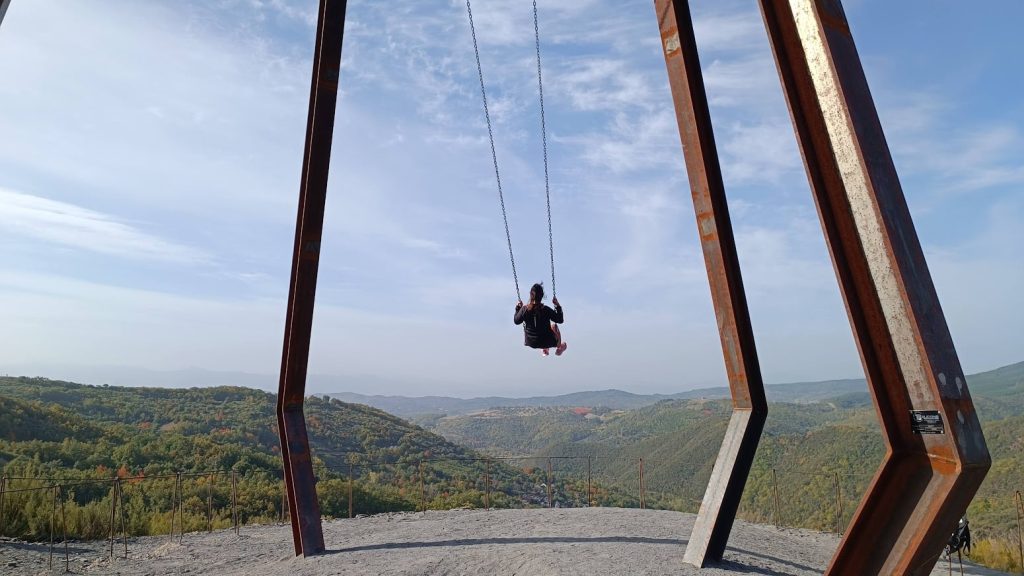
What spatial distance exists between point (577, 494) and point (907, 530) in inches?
1020

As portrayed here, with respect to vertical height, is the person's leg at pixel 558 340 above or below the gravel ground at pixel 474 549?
above

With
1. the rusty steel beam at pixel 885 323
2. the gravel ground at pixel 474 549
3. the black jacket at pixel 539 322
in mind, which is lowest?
the gravel ground at pixel 474 549

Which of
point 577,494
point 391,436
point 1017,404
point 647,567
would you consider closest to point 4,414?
point 391,436

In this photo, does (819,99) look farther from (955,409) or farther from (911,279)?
(955,409)

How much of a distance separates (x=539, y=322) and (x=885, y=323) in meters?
6.01

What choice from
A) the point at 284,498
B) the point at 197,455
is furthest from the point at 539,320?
the point at 197,455

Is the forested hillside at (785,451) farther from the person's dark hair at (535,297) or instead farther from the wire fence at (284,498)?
the person's dark hair at (535,297)

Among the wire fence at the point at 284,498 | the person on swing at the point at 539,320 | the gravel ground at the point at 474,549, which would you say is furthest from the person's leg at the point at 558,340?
the wire fence at the point at 284,498

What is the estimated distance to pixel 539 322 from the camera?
29.5ft

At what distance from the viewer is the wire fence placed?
1199 centimetres

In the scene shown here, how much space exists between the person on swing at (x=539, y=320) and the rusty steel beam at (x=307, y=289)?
2.80 m

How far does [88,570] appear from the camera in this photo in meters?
9.38

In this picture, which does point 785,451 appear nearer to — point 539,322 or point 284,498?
point 284,498

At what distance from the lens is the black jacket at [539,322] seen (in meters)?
9.01
